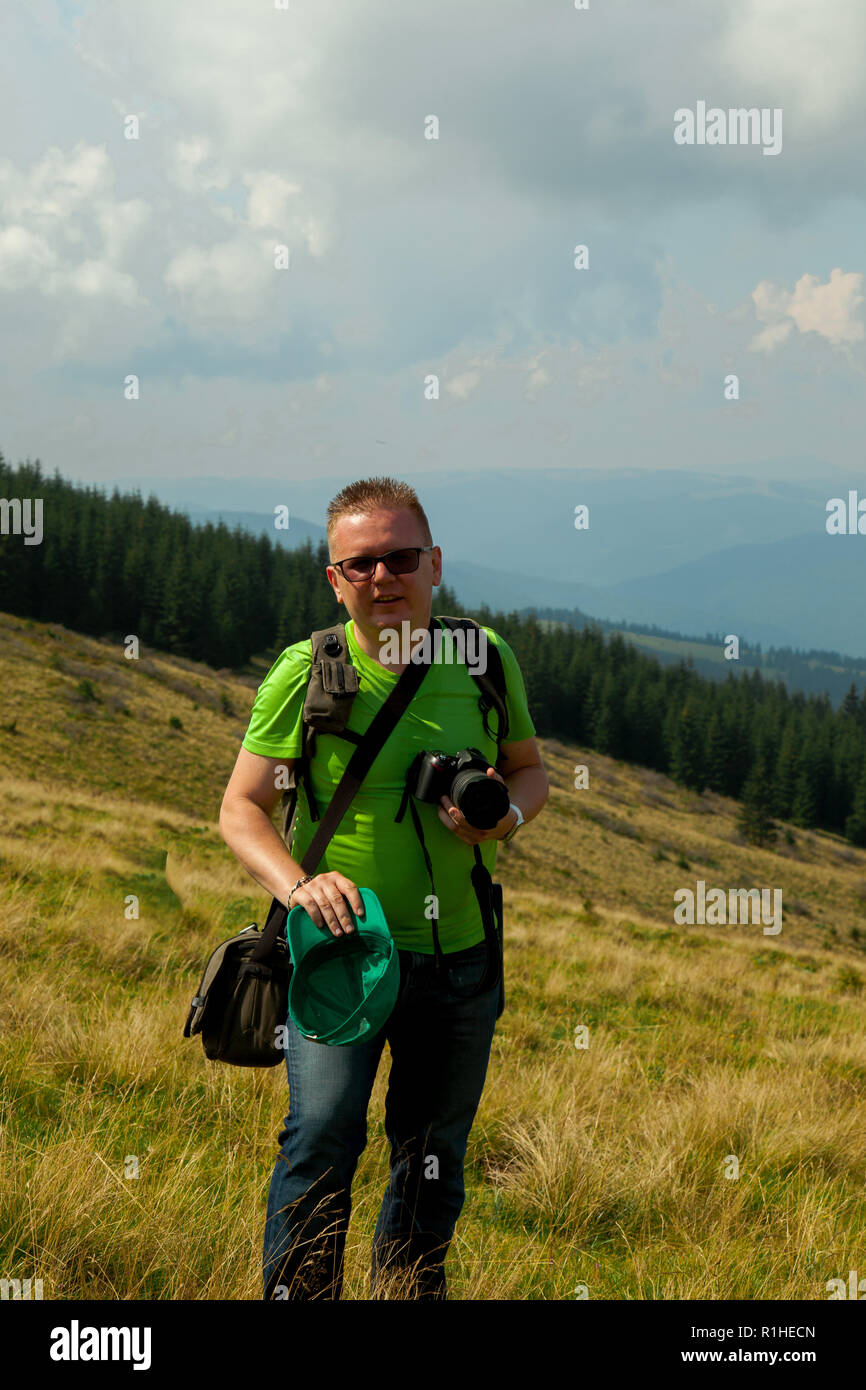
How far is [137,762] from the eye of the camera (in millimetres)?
33469

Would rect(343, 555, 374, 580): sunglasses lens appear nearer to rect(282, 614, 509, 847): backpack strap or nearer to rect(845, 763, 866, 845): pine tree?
rect(282, 614, 509, 847): backpack strap

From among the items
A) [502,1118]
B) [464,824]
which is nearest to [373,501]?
[464,824]

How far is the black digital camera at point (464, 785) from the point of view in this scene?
8.30 feet

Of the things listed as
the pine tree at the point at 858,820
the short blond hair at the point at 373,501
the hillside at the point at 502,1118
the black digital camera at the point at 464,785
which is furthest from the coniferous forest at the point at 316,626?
the black digital camera at the point at 464,785

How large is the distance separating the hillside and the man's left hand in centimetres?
139

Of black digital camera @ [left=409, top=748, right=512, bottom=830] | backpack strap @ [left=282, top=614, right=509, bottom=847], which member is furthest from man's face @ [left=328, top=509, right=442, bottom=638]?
black digital camera @ [left=409, top=748, right=512, bottom=830]

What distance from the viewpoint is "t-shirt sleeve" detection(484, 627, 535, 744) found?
3014 mm

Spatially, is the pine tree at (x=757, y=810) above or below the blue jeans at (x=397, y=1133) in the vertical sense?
below

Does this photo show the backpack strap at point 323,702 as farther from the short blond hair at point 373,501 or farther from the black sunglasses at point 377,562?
the short blond hair at point 373,501

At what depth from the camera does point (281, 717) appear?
260 cm

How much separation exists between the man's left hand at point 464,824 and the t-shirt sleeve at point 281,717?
0.44m

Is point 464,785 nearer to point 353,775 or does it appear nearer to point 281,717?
point 353,775

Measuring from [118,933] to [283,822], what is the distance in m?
4.40
